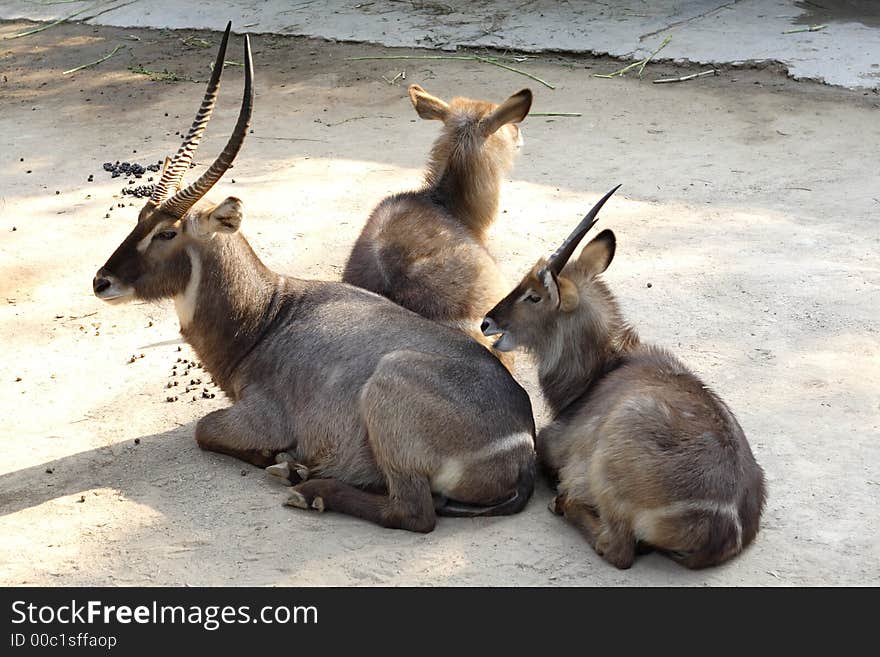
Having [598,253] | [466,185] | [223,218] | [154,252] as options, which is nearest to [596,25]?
[466,185]

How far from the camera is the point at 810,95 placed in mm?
9336

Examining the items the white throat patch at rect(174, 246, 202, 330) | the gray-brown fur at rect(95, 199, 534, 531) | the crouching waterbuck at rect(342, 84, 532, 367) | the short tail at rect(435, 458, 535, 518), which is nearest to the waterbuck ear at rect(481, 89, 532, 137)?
the crouching waterbuck at rect(342, 84, 532, 367)

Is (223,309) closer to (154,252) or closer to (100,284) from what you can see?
(154,252)

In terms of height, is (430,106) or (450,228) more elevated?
A: (430,106)

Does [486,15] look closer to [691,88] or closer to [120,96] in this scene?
[691,88]

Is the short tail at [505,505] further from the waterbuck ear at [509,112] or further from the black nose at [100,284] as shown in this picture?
the waterbuck ear at [509,112]

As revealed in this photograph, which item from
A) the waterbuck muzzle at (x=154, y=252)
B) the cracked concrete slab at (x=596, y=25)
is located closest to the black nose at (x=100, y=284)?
the waterbuck muzzle at (x=154, y=252)

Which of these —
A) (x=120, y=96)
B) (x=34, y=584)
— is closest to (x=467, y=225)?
(x=34, y=584)

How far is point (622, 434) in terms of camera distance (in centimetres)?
437

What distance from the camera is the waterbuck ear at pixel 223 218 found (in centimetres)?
500

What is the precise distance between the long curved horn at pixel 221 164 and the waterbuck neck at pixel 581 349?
58.6 inches

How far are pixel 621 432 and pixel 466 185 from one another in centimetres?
275

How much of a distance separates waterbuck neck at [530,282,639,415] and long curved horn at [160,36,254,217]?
1.49 meters

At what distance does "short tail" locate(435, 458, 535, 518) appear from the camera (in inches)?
183
